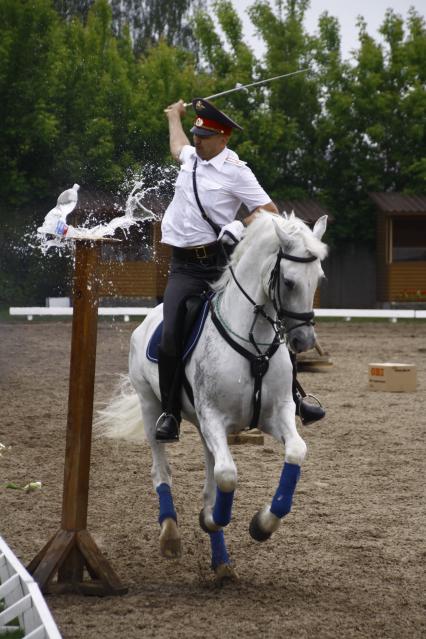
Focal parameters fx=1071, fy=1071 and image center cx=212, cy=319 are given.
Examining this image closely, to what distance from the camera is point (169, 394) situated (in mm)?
A: 6582

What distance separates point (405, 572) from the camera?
6.35 metres

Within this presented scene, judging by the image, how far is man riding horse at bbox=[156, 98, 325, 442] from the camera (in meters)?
6.46

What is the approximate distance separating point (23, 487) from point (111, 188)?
24.5 meters

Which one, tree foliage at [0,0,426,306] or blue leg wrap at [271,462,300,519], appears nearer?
blue leg wrap at [271,462,300,519]

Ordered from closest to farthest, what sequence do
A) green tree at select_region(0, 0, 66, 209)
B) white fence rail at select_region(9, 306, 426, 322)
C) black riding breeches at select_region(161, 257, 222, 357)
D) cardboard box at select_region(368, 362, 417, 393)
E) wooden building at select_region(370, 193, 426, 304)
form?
black riding breeches at select_region(161, 257, 222, 357)
cardboard box at select_region(368, 362, 417, 393)
white fence rail at select_region(9, 306, 426, 322)
green tree at select_region(0, 0, 66, 209)
wooden building at select_region(370, 193, 426, 304)

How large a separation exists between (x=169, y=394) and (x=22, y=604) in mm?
2065

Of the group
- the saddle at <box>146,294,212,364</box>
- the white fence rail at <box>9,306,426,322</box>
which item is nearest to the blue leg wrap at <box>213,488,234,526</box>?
the saddle at <box>146,294,212,364</box>

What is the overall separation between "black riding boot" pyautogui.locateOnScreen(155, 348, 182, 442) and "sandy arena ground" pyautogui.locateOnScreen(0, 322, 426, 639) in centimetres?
82

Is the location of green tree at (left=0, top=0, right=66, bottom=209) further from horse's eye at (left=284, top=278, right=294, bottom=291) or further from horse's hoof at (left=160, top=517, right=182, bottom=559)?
horse's eye at (left=284, top=278, right=294, bottom=291)

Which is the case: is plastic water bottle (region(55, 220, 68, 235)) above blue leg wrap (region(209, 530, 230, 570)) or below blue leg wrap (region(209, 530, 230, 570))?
above

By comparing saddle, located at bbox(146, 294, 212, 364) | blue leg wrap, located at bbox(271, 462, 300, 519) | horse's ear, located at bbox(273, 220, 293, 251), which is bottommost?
blue leg wrap, located at bbox(271, 462, 300, 519)

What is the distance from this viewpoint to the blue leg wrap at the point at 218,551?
20.8 feet

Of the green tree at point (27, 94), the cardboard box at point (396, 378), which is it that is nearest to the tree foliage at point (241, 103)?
the green tree at point (27, 94)

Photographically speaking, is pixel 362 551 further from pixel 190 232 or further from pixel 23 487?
pixel 23 487
